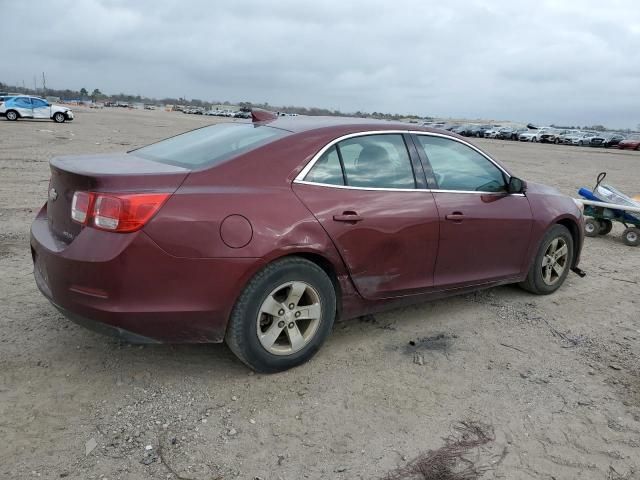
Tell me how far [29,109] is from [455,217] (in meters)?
32.9

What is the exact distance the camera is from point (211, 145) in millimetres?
3773

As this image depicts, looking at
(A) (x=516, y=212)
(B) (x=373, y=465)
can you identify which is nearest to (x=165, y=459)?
(B) (x=373, y=465)

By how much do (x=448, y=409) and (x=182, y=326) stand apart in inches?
64.5

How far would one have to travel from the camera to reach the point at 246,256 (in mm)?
3137

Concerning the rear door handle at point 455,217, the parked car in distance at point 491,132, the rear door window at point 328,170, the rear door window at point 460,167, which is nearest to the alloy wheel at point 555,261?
the rear door window at point 460,167

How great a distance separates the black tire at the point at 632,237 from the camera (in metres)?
7.86

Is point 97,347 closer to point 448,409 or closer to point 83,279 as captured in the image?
point 83,279

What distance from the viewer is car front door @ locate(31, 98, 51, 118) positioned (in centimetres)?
3117

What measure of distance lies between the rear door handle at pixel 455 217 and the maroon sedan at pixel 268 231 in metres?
0.02

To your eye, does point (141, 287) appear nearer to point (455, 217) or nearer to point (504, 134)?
point (455, 217)

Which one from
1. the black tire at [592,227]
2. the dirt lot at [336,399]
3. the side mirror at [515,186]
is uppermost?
the side mirror at [515,186]

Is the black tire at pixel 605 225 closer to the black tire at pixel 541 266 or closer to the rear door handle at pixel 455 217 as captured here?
the black tire at pixel 541 266

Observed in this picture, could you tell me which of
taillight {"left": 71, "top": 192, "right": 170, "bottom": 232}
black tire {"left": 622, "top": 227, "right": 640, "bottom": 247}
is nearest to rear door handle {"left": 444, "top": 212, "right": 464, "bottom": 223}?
taillight {"left": 71, "top": 192, "right": 170, "bottom": 232}

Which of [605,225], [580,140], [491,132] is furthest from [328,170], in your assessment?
[491,132]
